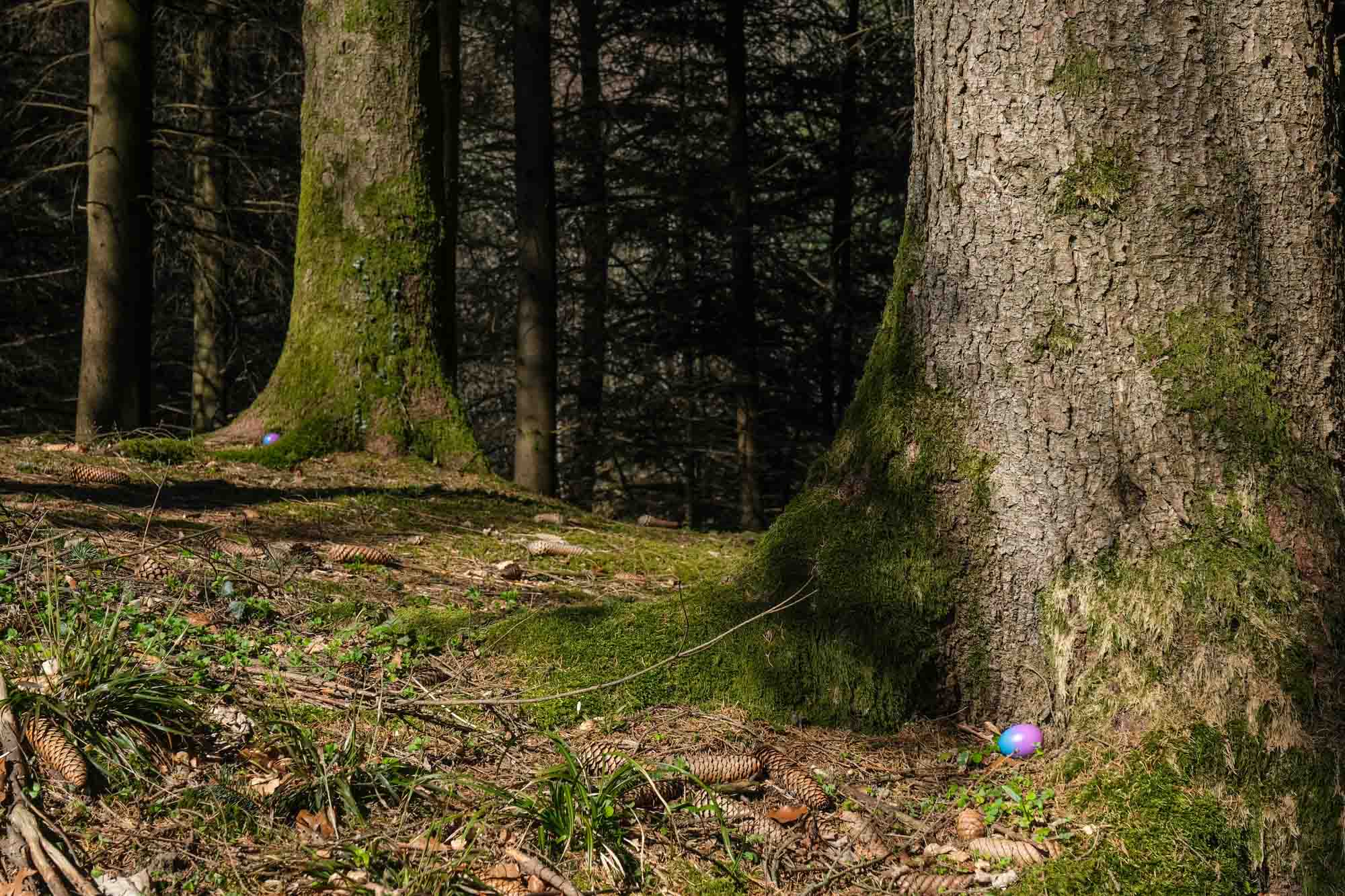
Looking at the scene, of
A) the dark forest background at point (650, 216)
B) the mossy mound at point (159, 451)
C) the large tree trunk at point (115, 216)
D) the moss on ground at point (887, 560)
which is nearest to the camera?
the moss on ground at point (887, 560)

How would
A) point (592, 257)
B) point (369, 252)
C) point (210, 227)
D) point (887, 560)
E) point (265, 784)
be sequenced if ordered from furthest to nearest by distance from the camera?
1. point (592, 257)
2. point (210, 227)
3. point (369, 252)
4. point (887, 560)
5. point (265, 784)

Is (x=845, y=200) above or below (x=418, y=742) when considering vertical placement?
above

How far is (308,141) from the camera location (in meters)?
6.55

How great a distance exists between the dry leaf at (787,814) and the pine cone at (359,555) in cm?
216

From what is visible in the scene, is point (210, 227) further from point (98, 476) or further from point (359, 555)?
point (359, 555)

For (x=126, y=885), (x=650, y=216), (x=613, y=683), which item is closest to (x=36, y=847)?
(x=126, y=885)

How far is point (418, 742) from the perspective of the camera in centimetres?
285

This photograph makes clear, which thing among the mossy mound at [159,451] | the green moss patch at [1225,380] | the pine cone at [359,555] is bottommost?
the pine cone at [359,555]

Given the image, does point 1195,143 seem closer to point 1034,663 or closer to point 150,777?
point 1034,663

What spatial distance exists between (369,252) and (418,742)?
416 centimetres

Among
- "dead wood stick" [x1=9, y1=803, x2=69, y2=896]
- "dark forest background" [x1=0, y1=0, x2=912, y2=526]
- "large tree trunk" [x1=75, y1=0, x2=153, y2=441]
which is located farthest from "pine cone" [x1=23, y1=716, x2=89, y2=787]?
"dark forest background" [x1=0, y1=0, x2=912, y2=526]

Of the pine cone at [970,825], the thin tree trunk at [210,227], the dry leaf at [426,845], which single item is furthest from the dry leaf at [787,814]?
the thin tree trunk at [210,227]

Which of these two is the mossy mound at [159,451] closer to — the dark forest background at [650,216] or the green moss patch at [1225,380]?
the green moss patch at [1225,380]

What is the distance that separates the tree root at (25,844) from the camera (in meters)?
2.14
